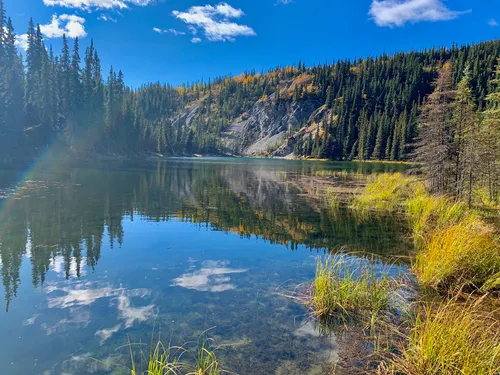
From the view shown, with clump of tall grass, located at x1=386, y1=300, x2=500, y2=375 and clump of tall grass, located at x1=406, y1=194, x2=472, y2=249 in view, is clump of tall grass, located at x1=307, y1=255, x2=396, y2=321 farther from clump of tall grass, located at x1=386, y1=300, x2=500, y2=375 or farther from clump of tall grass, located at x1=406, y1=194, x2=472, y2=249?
clump of tall grass, located at x1=406, y1=194, x2=472, y2=249

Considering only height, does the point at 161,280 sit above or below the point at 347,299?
below

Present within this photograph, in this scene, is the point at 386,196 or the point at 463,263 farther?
the point at 386,196

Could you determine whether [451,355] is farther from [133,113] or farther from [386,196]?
[133,113]

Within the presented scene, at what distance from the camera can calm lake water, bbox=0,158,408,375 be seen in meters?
6.02

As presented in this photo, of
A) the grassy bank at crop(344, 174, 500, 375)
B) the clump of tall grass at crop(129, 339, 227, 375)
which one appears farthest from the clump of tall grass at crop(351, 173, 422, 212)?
the clump of tall grass at crop(129, 339, 227, 375)

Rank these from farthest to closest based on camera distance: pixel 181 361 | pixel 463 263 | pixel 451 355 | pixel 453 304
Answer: pixel 463 263 → pixel 181 361 → pixel 453 304 → pixel 451 355

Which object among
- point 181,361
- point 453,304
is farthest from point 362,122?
point 181,361

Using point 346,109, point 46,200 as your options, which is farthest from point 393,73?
point 46,200

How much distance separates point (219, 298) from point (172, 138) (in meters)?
140

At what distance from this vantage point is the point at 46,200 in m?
21.9

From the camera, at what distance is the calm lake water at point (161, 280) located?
237 inches

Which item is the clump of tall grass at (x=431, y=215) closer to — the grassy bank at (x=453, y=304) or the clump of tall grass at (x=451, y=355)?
the grassy bank at (x=453, y=304)

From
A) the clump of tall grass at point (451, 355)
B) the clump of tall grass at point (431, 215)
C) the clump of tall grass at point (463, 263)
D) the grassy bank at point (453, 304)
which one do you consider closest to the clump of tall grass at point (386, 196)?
the clump of tall grass at point (431, 215)

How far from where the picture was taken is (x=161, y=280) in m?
9.55
